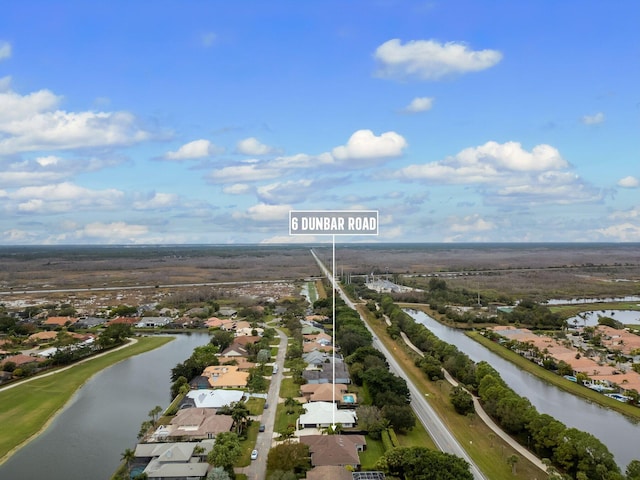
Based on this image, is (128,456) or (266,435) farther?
(266,435)

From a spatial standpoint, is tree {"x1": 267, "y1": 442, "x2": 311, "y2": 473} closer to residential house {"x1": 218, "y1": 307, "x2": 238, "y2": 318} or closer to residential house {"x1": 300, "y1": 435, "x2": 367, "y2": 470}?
residential house {"x1": 300, "y1": 435, "x2": 367, "y2": 470}

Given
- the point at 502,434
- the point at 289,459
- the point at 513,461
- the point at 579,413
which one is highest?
the point at 289,459

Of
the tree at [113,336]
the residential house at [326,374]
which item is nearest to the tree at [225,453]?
the residential house at [326,374]

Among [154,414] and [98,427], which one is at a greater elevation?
[154,414]

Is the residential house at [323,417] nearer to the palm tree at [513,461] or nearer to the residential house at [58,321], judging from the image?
the palm tree at [513,461]

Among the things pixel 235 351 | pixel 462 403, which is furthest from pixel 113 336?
pixel 462 403

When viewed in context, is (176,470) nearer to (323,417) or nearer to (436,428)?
(323,417)

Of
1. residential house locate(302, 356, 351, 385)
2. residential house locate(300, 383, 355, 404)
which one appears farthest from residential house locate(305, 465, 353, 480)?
residential house locate(302, 356, 351, 385)
